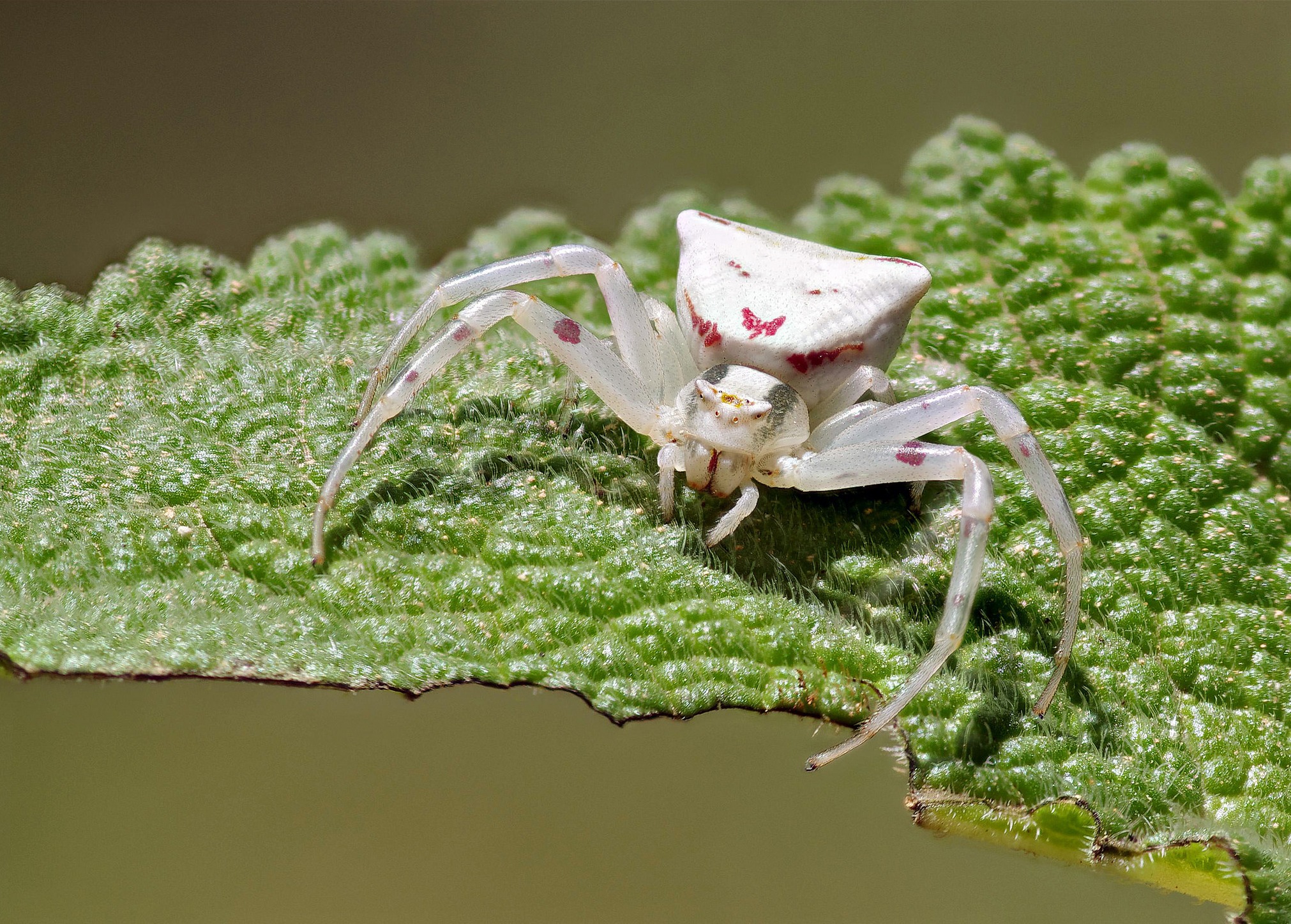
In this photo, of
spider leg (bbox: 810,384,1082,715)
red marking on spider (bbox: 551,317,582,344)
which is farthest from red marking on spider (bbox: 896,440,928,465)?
red marking on spider (bbox: 551,317,582,344)

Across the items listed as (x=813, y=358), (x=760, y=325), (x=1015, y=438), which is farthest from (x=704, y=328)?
(x=1015, y=438)

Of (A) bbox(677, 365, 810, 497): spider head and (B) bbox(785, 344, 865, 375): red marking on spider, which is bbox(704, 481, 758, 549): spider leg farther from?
(B) bbox(785, 344, 865, 375): red marking on spider

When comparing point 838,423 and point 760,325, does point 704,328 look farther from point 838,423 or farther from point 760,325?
point 838,423

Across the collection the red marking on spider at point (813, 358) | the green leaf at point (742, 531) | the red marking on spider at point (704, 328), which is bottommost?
the green leaf at point (742, 531)

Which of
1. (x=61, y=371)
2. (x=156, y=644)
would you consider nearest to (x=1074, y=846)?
(x=156, y=644)

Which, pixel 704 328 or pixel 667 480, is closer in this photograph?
pixel 667 480

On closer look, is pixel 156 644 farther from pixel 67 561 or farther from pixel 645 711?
pixel 645 711

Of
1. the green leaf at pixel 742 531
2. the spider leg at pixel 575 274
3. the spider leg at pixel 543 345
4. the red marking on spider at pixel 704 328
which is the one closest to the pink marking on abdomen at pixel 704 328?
the red marking on spider at pixel 704 328

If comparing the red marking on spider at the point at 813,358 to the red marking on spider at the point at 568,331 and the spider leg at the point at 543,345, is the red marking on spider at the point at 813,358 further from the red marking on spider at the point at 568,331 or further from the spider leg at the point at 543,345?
the red marking on spider at the point at 568,331
